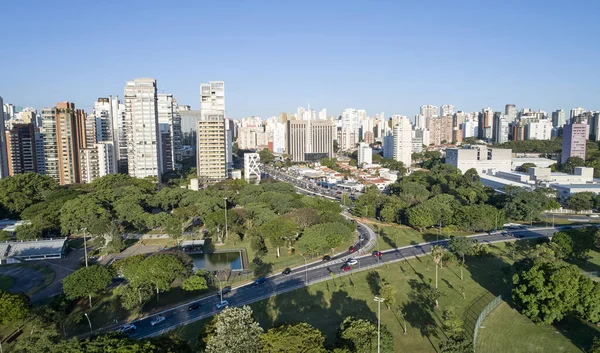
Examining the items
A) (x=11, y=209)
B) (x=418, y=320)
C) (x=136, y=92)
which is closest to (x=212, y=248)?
(x=418, y=320)

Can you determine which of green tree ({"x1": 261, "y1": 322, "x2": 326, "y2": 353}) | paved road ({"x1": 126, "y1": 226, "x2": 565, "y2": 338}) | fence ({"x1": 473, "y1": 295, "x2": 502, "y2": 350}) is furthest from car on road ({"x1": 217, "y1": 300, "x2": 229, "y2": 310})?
fence ({"x1": 473, "y1": 295, "x2": 502, "y2": 350})

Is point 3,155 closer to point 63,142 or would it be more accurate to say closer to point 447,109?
point 63,142

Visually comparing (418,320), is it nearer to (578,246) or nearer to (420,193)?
(578,246)

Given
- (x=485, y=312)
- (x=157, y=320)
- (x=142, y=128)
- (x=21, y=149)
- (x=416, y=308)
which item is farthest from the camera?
(x=21, y=149)

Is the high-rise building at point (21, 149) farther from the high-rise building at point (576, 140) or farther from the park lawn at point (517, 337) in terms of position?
the high-rise building at point (576, 140)

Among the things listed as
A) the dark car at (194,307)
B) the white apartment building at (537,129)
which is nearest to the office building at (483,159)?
the white apartment building at (537,129)

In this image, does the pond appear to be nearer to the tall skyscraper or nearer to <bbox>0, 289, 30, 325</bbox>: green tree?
<bbox>0, 289, 30, 325</bbox>: green tree

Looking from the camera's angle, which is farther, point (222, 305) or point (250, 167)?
point (250, 167)

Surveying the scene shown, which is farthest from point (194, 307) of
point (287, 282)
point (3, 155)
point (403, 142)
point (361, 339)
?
point (403, 142)
